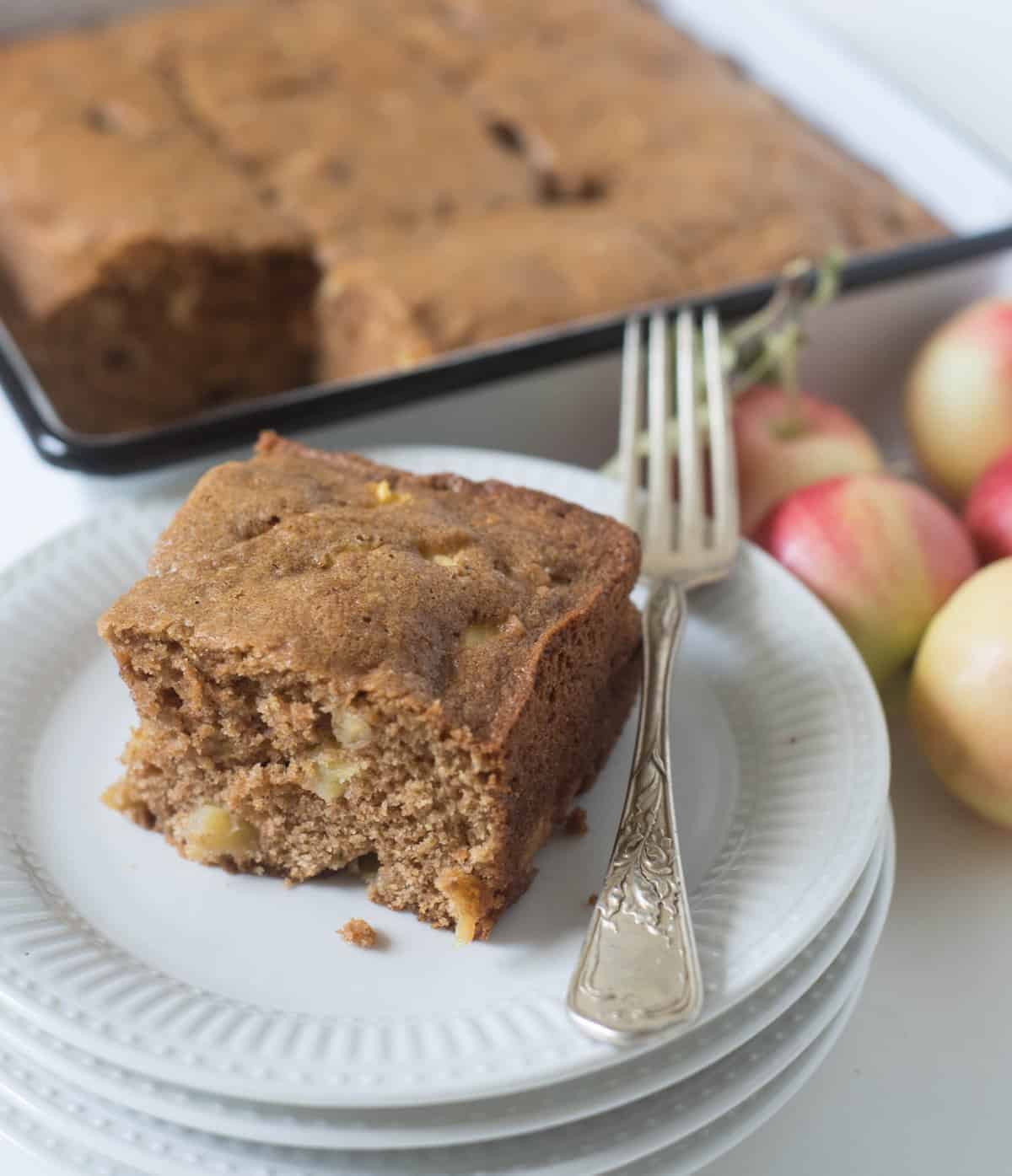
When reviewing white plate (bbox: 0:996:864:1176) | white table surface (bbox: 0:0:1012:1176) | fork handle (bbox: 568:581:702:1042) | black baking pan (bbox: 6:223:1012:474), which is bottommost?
white table surface (bbox: 0:0:1012:1176)

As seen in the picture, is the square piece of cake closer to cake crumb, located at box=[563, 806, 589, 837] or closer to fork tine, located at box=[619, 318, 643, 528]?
cake crumb, located at box=[563, 806, 589, 837]

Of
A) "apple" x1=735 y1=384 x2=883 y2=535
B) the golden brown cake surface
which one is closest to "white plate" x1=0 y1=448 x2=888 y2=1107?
"apple" x1=735 y1=384 x2=883 y2=535

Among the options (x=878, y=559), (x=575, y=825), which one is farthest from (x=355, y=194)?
(x=575, y=825)

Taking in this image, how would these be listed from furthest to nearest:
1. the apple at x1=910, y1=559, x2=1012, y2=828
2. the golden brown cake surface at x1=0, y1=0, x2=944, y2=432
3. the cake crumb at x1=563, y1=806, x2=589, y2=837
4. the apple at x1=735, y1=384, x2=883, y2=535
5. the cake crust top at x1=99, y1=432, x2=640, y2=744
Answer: the golden brown cake surface at x1=0, y1=0, x2=944, y2=432 → the apple at x1=735, y1=384, x2=883, y2=535 → the apple at x1=910, y1=559, x2=1012, y2=828 → the cake crumb at x1=563, y1=806, x2=589, y2=837 → the cake crust top at x1=99, y1=432, x2=640, y2=744

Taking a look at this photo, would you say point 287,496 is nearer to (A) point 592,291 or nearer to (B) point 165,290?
(A) point 592,291

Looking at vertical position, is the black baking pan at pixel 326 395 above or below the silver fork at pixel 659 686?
above

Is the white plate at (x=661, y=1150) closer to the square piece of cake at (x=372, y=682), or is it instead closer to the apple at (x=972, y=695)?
the square piece of cake at (x=372, y=682)

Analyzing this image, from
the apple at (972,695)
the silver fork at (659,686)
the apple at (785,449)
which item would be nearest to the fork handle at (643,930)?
the silver fork at (659,686)
